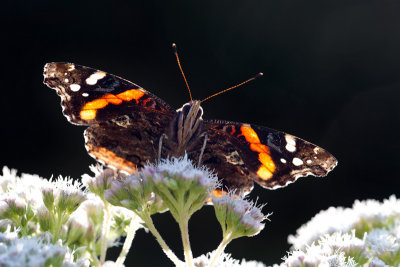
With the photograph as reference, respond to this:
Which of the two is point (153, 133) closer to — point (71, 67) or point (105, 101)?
point (105, 101)

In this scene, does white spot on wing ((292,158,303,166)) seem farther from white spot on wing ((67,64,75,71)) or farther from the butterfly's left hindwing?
white spot on wing ((67,64,75,71))

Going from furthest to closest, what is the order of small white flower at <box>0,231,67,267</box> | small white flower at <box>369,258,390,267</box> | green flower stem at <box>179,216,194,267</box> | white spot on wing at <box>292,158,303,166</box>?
white spot on wing at <box>292,158,303,166</box>, small white flower at <box>369,258,390,267</box>, green flower stem at <box>179,216,194,267</box>, small white flower at <box>0,231,67,267</box>

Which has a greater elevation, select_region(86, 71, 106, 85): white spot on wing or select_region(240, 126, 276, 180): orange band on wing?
select_region(86, 71, 106, 85): white spot on wing

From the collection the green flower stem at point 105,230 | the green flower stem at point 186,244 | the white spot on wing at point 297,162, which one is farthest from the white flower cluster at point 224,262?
the white spot on wing at point 297,162

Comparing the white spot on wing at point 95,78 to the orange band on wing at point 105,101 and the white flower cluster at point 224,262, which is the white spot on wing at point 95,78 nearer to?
the orange band on wing at point 105,101

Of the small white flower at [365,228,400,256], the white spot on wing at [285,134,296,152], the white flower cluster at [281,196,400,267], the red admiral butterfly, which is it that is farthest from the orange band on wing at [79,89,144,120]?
the small white flower at [365,228,400,256]

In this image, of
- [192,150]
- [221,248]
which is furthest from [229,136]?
[221,248]

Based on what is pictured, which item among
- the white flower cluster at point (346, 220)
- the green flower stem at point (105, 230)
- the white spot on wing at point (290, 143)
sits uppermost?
the white spot on wing at point (290, 143)
